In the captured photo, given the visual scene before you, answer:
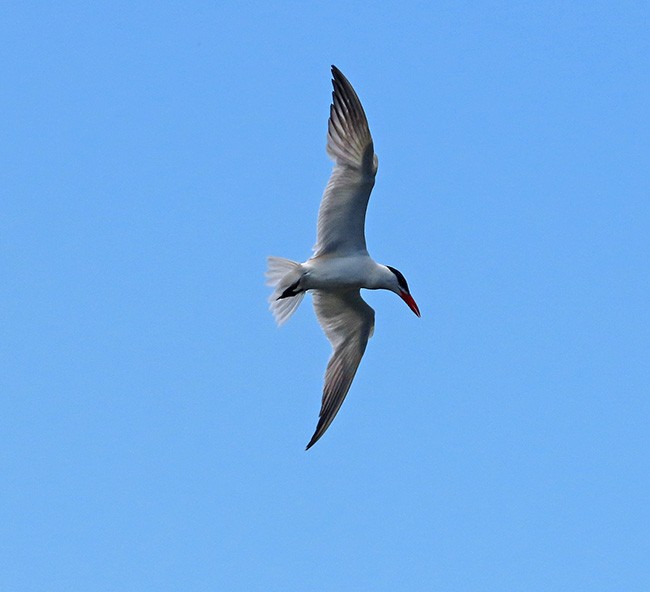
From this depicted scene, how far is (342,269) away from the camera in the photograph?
14.3 meters

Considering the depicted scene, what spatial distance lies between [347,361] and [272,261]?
179cm

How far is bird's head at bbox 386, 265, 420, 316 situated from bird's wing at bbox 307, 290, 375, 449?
0.59m

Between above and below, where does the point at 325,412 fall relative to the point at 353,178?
below

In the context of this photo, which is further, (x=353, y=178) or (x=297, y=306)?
(x=297, y=306)

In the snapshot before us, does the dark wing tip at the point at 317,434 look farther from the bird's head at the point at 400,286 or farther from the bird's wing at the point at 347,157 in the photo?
the bird's wing at the point at 347,157

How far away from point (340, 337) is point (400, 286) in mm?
1094

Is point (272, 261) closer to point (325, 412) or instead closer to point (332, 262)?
point (332, 262)

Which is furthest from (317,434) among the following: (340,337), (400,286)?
(400,286)

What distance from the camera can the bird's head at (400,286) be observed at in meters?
14.7

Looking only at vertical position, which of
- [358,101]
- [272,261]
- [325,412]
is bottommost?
[325,412]

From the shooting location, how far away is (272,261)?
14.4 metres

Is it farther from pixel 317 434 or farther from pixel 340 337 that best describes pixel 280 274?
pixel 317 434

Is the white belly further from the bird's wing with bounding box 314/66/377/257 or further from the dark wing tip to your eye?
the dark wing tip

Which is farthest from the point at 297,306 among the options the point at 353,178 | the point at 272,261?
the point at 353,178
